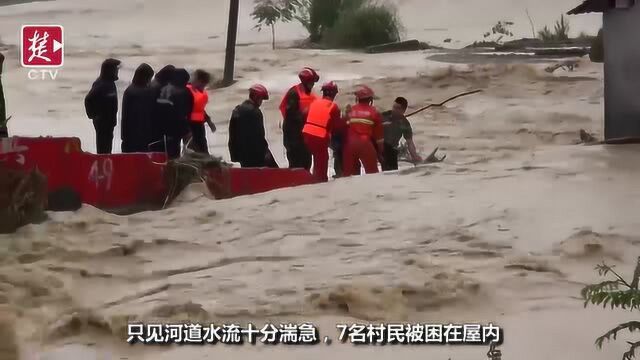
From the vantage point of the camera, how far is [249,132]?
5.82 meters

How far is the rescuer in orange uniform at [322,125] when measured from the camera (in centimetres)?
577

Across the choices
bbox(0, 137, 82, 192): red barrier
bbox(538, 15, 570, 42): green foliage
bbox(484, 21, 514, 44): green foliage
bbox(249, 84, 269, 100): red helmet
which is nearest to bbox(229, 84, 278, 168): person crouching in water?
bbox(249, 84, 269, 100): red helmet

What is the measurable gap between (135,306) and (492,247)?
49.4 inches

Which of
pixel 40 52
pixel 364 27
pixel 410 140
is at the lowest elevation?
pixel 410 140

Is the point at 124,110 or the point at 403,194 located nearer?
the point at 403,194

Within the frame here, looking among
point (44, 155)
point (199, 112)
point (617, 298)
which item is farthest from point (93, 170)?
point (617, 298)

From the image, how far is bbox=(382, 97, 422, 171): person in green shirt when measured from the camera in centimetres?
571

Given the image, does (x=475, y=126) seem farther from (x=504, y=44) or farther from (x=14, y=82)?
(x=14, y=82)

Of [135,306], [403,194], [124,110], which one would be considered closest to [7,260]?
[135,306]

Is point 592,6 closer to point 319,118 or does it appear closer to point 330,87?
point 330,87

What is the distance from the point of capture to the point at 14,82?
5027 millimetres

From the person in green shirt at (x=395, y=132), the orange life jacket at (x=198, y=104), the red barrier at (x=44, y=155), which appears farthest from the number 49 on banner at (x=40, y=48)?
the person in green shirt at (x=395, y=132)

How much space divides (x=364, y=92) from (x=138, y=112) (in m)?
1.03

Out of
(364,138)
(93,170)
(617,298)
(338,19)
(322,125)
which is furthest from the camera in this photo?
(338,19)
